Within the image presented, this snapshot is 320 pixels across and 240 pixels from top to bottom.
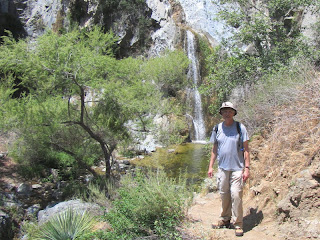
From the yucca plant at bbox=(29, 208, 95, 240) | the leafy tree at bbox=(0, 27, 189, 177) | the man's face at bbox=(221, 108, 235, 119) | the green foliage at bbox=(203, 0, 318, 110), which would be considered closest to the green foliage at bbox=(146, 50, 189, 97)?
the leafy tree at bbox=(0, 27, 189, 177)

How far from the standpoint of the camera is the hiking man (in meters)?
3.75

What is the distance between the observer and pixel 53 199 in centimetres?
940

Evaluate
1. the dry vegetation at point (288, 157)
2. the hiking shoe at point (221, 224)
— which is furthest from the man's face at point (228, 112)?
the hiking shoe at point (221, 224)

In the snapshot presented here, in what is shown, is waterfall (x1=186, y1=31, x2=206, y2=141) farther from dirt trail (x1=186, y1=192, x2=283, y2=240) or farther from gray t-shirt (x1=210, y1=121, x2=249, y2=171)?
gray t-shirt (x1=210, y1=121, x2=249, y2=171)

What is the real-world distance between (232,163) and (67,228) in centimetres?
255

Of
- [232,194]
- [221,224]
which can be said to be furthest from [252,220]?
[232,194]

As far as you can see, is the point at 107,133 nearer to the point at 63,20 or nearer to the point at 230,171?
the point at 230,171

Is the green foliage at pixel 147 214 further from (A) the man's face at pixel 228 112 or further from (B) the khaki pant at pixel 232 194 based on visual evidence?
(A) the man's face at pixel 228 112

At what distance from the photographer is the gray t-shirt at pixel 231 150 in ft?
12.5

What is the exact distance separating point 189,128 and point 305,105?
525 inches

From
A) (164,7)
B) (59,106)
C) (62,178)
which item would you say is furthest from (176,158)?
(164,7)

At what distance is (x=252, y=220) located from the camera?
426cm

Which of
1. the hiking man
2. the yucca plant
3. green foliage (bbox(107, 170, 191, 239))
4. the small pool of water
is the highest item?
the hiking man

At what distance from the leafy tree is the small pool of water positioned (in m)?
3.09
